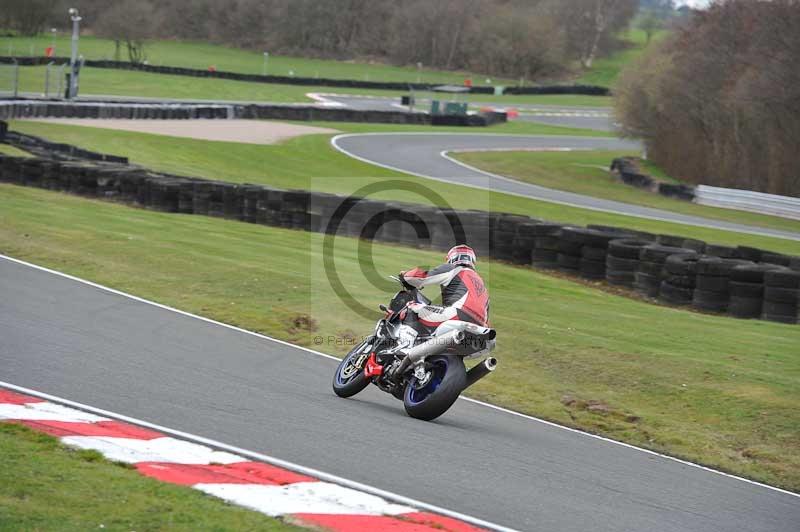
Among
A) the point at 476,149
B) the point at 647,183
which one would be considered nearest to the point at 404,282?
the point at 647,183

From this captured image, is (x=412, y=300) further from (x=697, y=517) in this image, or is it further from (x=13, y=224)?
(x=13, y=224)

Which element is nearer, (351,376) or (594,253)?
(351,376)

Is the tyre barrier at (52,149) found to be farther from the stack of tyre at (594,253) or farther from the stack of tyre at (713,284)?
the stack of tyre at (713,284)

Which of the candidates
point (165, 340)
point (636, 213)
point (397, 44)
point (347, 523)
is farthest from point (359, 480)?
point (397, 44)

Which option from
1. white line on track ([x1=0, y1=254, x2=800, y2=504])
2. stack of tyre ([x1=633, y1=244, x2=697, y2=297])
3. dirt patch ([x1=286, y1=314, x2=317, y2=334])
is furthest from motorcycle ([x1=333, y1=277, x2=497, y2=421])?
stack of tyre ([x1=633, y1=244, x2=697, y2=297])

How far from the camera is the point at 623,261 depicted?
1773 centimetres

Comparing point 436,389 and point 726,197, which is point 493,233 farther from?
point 726,197

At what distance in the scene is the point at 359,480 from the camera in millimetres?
6824

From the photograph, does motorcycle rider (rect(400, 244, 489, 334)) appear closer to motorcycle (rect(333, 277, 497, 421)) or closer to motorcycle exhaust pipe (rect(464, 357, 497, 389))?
motorcycle (rect(333, 277, 497, 421))

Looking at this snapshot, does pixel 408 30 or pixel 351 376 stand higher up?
pixel 408 30

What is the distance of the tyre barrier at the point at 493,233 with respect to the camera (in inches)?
632

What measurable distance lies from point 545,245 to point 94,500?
1412cm

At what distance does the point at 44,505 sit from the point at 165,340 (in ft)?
18.7

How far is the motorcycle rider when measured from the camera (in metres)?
9.05
